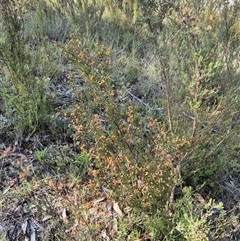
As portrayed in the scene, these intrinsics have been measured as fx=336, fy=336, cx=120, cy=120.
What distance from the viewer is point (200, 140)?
1.98 metres

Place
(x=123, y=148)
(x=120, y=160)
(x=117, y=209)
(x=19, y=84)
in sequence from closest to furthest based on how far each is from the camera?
(x=120, y=160)
(x=123, y=148)
(x=117, y=209)
(x=19, y=84)

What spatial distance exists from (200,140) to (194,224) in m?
0.53

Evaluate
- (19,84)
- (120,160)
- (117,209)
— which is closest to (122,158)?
(120,160)

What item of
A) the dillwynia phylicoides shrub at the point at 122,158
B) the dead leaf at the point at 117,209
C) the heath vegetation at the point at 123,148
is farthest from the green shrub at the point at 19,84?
the dead leaf at the point at 117,209

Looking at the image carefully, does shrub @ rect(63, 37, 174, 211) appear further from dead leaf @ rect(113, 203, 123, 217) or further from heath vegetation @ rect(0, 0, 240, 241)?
dead leaf @ rect(113, 203, 123, 217)

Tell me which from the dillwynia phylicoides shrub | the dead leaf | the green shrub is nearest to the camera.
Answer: the dillwynia phylicoides shrub

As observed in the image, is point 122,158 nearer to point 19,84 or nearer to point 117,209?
point 117,209

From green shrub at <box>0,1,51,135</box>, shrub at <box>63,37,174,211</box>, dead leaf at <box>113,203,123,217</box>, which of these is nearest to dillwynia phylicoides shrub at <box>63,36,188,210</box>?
shrub at <box>63,37,174,211</box>

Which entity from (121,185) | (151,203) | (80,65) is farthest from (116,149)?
(80,65)

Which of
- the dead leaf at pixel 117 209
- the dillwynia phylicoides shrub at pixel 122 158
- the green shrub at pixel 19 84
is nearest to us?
the dillwynia phylicoides shrub at pixel 122 158

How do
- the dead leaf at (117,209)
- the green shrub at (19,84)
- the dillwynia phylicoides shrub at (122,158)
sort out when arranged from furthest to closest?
1. the green shrub at (19,84)
2. the dead leaf at (117,209)
3. the dillwynia phylicoides shrub at (122,158)

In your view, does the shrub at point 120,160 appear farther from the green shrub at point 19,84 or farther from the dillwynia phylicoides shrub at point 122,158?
the green shrub at point 19,84

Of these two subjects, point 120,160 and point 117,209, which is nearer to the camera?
point 120,160

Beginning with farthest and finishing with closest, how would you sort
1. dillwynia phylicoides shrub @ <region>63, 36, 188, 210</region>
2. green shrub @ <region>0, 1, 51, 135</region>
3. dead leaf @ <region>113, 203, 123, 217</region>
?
green shrub @ <region>0, 1, 51, 135</region>, dead leaf @ <region>113, 203, 123, 217</region>, dillwynia phylicoides shrub @ <region>63, 36, 188, 210</region>
